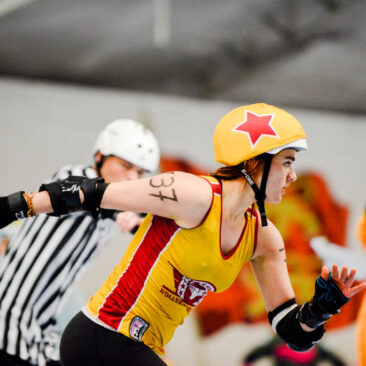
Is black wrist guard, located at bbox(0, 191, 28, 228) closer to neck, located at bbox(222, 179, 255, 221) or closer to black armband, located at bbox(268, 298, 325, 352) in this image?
neck, located at bbox(222, 179, 255, 221)

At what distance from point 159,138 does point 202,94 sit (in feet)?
2.82

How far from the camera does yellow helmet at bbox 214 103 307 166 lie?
7.50 feet

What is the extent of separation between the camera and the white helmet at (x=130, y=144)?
352 centimetres

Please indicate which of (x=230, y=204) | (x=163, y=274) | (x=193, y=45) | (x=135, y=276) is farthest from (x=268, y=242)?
(x=193, y=45)

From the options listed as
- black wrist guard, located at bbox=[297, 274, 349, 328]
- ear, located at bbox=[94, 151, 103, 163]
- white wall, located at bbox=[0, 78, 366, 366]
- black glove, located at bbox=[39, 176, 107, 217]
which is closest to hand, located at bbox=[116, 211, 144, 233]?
ear, located at bbox=[94, 151, 103, 163]

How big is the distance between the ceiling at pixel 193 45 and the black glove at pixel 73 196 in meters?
3.46

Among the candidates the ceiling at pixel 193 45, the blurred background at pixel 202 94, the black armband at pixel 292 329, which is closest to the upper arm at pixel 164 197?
the black armband at pixel 292 329

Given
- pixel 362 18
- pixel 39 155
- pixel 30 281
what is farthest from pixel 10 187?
pixel 362 18

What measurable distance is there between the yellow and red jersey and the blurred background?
2.07m

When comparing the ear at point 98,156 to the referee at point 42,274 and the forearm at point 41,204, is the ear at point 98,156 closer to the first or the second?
the referee at point 42,274

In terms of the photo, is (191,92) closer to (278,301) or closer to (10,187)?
(10,187)

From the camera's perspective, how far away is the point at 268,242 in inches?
99.7

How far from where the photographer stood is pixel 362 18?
5.99 meters

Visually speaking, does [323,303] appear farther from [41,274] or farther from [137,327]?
[41,274]
